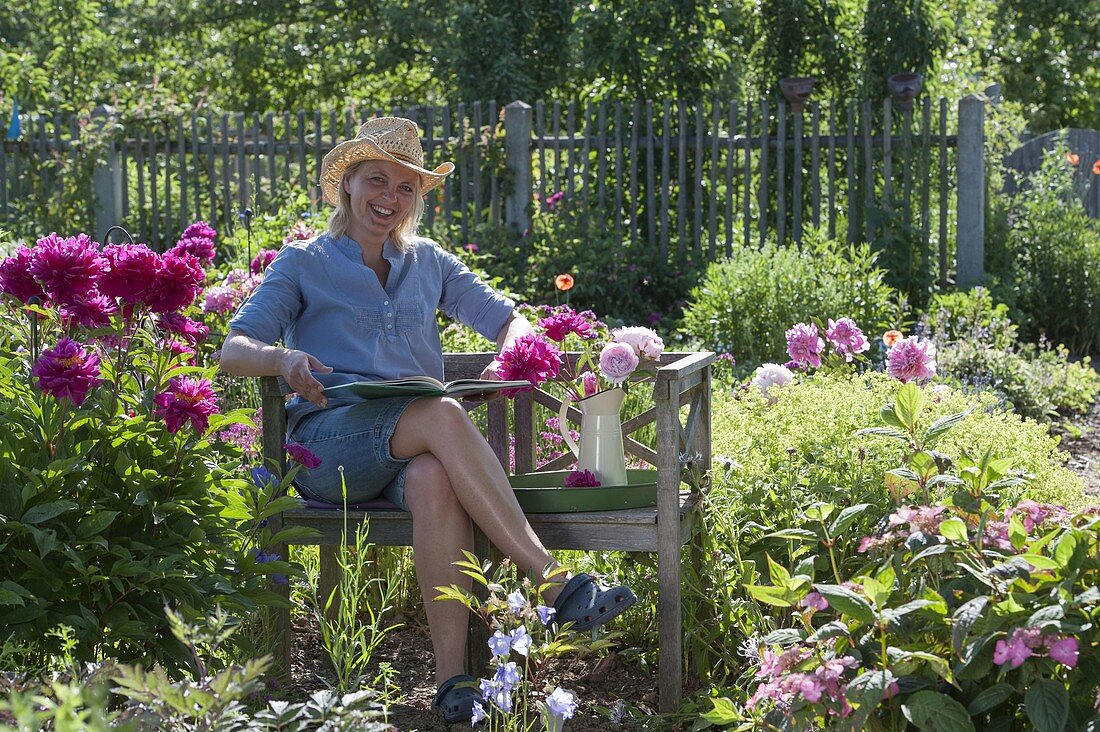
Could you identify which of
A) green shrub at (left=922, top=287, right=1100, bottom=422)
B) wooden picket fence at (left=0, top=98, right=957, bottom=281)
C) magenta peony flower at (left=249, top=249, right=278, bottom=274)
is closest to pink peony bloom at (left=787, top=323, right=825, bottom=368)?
green shrub at (left=922, top=287, right=1100, bottom=422)

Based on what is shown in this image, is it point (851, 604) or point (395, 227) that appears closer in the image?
point (851, 604)

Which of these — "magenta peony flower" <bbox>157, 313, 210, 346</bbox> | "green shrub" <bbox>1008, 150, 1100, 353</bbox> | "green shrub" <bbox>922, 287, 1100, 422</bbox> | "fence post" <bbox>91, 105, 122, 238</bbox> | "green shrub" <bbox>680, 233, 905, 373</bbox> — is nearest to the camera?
"magenta peony flower" <bbox>157, 313, 210, 346</bbox>

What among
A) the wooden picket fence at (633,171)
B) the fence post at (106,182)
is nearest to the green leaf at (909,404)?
the wooden picket fence at (633,171)

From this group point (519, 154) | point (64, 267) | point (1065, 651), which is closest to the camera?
point (1065, 651)

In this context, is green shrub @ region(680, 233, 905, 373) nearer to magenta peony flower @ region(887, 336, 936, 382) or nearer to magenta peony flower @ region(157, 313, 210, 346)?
magenta peony flower @ region(887, 336, 936, 382)

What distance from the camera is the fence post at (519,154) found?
328 inches

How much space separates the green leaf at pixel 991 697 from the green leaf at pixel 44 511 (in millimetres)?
1558

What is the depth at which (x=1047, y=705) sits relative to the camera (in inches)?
64.3

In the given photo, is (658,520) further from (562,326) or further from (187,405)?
(187,405)

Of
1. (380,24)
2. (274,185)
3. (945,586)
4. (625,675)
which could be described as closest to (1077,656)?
(945,586)

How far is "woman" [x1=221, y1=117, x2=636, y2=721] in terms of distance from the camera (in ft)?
8.41

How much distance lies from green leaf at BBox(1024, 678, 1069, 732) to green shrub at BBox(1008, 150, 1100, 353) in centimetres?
583

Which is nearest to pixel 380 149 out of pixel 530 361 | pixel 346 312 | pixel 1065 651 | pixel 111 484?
pixel 346 312

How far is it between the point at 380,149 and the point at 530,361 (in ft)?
2.60
